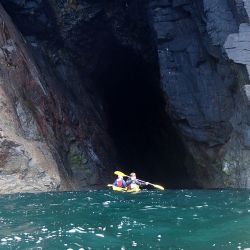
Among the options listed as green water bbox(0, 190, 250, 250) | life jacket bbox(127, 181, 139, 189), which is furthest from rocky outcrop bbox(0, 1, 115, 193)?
green water bbox(0, 190, 250, 250)

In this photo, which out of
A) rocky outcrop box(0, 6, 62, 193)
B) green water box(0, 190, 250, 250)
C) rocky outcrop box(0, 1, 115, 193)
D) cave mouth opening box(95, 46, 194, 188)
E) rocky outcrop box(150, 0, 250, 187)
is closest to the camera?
green water box(0, 190, 250, 250)

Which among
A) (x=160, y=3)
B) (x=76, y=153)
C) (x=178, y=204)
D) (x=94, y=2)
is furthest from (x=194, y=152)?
(x=178, y=204)

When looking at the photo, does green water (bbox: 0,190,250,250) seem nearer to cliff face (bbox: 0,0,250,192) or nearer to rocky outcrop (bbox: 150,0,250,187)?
cliff face (bbox: 0,0,250,192)

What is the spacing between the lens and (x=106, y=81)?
92.3ft

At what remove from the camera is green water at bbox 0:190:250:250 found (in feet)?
26.9

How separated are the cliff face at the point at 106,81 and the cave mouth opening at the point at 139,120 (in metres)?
0.14

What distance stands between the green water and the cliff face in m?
4.82

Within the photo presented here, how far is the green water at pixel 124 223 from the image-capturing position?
26.9 ft

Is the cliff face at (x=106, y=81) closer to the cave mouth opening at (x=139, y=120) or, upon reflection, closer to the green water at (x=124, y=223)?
the cave mouth opening at (x=139, y=120)

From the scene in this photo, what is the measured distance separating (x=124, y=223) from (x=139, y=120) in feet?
69.2

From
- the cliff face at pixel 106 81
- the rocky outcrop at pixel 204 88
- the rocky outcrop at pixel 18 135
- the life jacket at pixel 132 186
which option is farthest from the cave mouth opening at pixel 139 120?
the life jacket at pixel 132 186

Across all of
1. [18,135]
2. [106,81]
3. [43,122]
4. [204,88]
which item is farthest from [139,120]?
[18,135]

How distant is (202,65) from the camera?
69.8 feet

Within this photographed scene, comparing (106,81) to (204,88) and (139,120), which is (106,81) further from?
(204,88)
